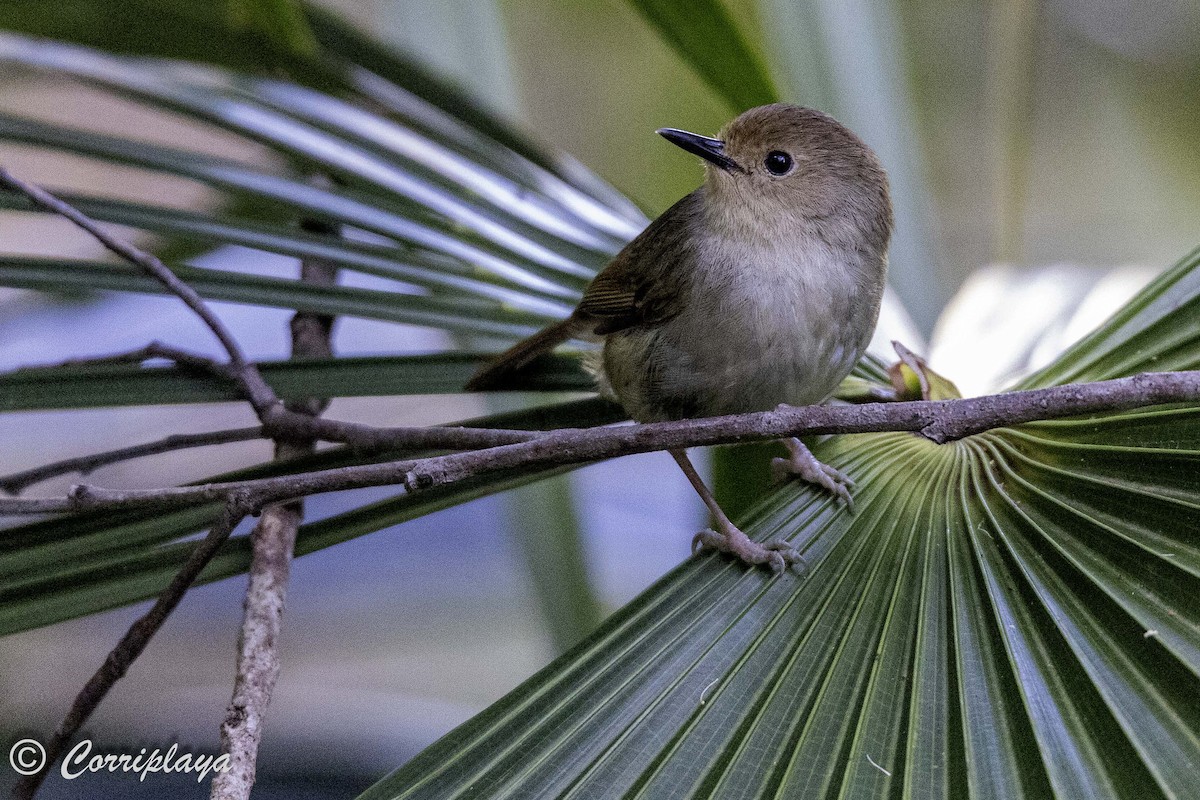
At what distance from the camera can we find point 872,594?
1.30 metres

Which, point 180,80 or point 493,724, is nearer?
point 493,724

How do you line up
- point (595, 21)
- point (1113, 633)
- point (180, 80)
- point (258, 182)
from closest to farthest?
point (1113, 633) < point (258, 182) < point (180, 80) < point (595, 21)

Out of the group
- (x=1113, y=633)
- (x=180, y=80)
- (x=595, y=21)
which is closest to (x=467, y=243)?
(x=180, y=80)

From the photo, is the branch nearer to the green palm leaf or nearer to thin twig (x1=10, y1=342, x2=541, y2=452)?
the green palm leaf

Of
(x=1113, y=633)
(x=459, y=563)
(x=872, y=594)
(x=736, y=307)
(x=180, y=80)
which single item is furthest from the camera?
(x=459, y=563)

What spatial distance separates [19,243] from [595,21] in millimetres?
3053

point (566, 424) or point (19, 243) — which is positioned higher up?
point (19, 243)

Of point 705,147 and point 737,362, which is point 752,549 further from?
point 705,147

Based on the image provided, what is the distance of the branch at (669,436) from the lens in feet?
3.68

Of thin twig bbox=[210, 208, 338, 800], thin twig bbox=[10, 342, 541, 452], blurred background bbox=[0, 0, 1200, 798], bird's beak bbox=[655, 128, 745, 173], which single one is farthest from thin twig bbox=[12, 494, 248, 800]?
bird's beak bbox=[655, 128, 745, 173]

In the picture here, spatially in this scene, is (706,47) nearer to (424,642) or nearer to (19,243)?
(424,642)

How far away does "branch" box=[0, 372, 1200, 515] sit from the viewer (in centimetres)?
112

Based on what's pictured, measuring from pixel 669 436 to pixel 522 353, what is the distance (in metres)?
0.94

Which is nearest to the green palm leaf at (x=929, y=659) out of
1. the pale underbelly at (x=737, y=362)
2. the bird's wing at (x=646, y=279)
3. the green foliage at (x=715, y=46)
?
the pale underbelly at (x=737, y=362)
